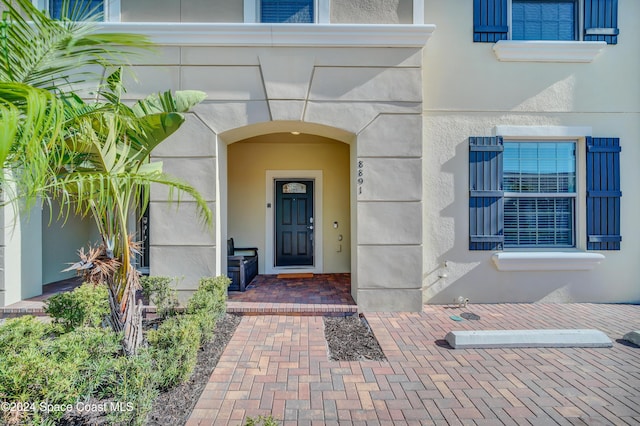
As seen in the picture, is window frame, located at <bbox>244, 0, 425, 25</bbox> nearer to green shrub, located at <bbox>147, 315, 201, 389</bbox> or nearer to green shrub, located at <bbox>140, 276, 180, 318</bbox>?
green shrub, located at <bbox>140, 276, 180, 318</bbox>

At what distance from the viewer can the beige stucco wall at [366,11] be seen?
477 centimetres

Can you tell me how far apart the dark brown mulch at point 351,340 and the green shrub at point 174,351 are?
1422 millimetres

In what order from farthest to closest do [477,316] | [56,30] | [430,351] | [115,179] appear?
[477,316] < [430,351] < [115,179] < [56,30]

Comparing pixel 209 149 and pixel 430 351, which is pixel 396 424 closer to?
pixel 430 351

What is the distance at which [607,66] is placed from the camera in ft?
17.0

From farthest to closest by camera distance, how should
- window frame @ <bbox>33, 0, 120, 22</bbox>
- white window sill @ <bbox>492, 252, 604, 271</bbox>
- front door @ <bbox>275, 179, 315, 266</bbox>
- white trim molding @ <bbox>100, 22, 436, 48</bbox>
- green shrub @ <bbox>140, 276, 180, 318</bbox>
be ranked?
front door @ <bbox>275, 179, 315, 266</bbox>, white window sill @ <bbox>492, 252, 604, 271</bbox>, window frame @ <bbox>33, 0, 120, 22</bbox>, white trim molding @ <bbox>100, 22, 436, 48</bbox>, green shrub @ <bbox>140, 276, 180, 318</bbox>

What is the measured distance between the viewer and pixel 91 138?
2.69 metres

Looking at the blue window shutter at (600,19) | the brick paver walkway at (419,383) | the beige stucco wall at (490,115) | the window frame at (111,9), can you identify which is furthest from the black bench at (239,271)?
the blue window shutter at (600,19)

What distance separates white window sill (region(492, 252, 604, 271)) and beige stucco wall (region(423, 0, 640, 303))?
0.11 metres

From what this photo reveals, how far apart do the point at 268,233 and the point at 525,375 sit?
5194 millimetres

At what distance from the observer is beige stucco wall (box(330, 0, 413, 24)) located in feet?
15.7

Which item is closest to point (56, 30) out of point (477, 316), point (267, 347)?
point (267, 347)

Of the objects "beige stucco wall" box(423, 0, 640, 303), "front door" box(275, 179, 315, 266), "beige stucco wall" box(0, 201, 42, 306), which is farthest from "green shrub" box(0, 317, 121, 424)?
"front door" box(275, 179, 315, 266)

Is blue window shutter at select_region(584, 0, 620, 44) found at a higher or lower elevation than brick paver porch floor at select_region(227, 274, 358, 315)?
higher
